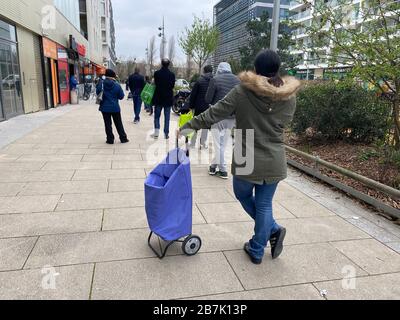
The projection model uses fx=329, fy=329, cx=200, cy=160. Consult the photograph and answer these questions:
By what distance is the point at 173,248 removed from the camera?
3.09m

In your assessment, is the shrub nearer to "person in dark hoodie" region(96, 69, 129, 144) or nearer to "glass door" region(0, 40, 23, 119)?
"person in dark hoodie" region(96, 69, 129, 144)

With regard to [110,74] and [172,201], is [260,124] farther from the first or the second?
[110,74]

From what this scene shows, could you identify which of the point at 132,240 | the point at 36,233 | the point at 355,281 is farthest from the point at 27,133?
the point at 355,281

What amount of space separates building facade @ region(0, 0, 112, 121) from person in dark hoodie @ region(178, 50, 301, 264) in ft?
33.0

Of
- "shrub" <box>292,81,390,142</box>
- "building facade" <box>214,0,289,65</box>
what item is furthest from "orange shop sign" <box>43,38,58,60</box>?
"building facade" <box>214,0,289,65</box>

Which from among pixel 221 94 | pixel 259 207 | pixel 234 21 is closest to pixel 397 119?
pixel 221 94

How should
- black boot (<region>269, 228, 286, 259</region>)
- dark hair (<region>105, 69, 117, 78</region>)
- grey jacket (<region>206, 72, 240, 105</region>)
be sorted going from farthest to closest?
dark hair (<region>105, 69, 117, 78</region>), grey jacket (<region>206, 72, 240, 105</region>), black boot (<region>269, 228, 286, 259</region>)

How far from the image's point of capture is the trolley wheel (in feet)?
9.59

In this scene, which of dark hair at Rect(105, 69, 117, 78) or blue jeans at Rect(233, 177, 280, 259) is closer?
blue jeans at Rect(233, 177, 280, 259)

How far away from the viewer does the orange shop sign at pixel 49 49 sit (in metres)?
14.4

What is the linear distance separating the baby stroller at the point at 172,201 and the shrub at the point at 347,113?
4.64m

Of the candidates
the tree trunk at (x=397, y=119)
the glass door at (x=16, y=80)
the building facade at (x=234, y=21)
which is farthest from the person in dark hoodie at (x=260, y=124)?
the building facade at (x=234, y=21)

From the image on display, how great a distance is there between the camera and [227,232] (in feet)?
11.4

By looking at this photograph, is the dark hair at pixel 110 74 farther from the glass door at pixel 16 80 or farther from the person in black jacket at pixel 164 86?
the glass door at pixel 16 80
